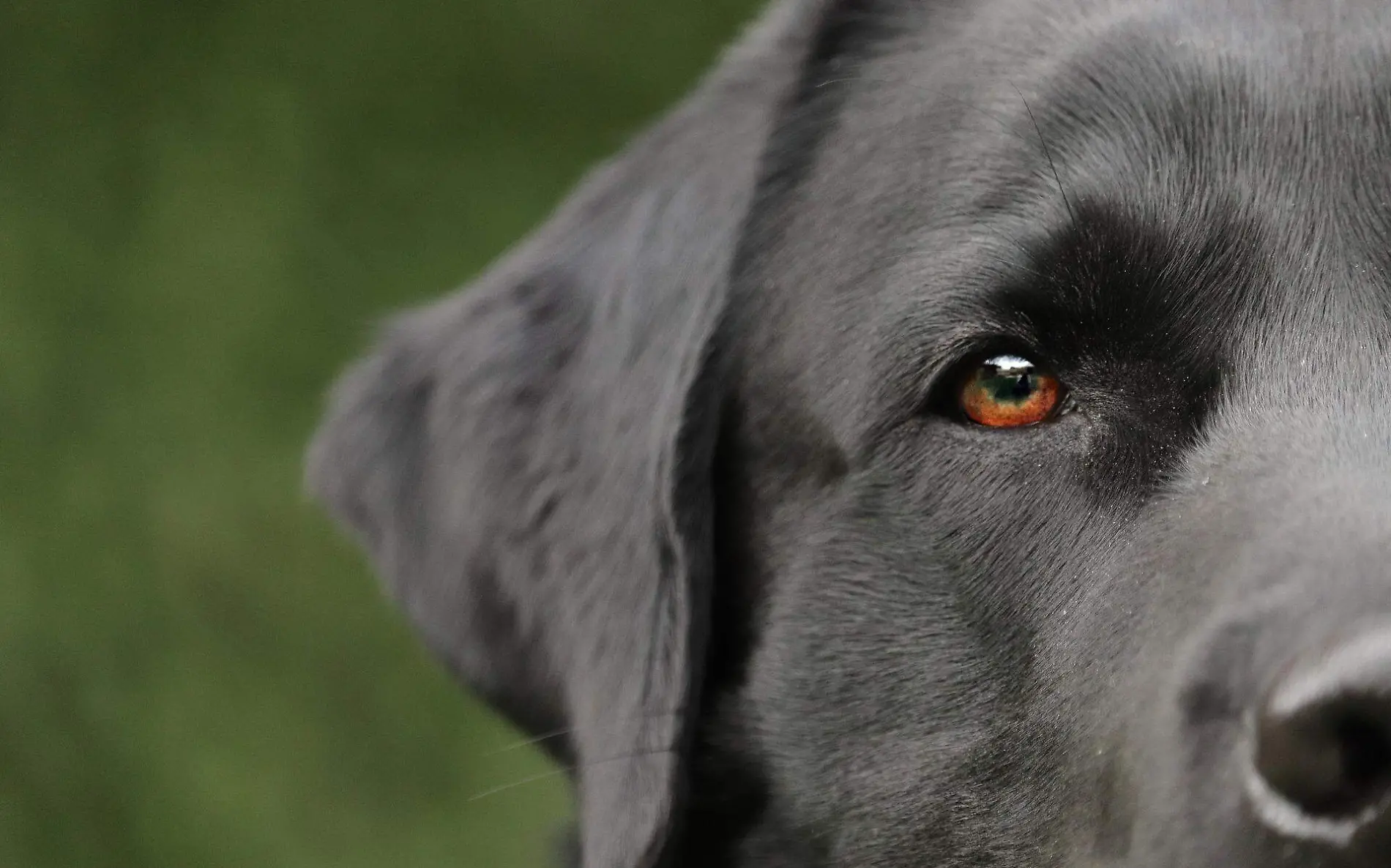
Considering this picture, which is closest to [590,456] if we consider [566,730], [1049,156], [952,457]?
[566,730]

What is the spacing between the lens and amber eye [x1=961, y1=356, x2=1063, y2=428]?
75.1 inches

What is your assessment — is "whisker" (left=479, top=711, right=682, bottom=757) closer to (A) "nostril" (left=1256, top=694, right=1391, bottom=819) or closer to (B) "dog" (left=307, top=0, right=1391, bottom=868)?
(B) "dog" (left=307, top=0, right=1391, bottom=868)

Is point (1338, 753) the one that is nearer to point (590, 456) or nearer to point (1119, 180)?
point (1119, 180)

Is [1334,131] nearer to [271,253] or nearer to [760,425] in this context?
[760,425]

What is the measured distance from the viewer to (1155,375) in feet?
6.09

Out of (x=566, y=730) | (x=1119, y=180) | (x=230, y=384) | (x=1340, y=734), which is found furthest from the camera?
(x=230, y=384)

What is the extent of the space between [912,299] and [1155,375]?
0.31m

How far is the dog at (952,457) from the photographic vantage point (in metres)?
1.61

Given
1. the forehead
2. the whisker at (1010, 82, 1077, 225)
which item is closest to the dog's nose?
the forehead

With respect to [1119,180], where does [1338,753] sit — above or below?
below

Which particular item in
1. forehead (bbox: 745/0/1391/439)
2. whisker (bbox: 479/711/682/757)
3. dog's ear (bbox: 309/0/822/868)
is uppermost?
forehead (bbox: 745/0/1391/439)

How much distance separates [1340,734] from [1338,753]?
0.02 metres

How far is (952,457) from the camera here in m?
1.95

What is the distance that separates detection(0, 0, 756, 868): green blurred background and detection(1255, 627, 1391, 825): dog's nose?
3.25 metres
